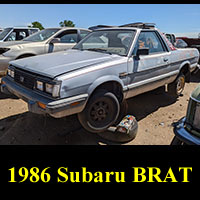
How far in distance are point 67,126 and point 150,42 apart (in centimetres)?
239

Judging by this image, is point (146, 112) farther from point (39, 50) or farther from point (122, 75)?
point (39, 50)

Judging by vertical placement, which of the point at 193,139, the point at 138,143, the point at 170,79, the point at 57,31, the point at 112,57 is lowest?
the point at 138,143

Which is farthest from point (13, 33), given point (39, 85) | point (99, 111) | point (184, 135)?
point (184, 135)

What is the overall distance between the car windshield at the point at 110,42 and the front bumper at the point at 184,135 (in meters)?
1.52

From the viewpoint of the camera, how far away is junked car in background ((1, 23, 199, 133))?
2.22 metres

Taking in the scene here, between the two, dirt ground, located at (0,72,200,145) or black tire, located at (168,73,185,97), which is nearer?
dirt ground, located at (0,72,200,145)

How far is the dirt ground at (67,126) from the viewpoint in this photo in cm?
280

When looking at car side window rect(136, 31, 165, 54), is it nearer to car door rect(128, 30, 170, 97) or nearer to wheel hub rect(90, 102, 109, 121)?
car door rect(128, 30, 170, 97)

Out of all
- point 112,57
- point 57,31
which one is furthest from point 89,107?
point 57,31

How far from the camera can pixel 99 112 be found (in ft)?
8.63

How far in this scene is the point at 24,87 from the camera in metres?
2.61

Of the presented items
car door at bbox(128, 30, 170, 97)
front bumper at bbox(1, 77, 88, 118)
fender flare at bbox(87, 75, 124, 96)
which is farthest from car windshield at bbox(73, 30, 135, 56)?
front bumper at bbox(1, 77, 88, 118)

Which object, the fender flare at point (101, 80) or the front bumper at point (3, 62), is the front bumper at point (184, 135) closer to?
the fender flare at point (101, 80)

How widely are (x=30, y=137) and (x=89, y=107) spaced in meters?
1.16
